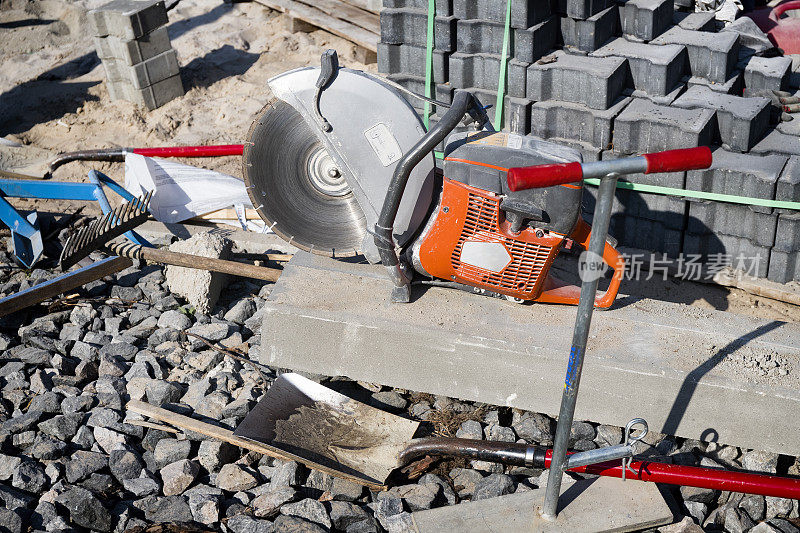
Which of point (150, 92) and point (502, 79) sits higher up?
point (502, 79)

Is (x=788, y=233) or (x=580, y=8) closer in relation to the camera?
(x=788, y=233)

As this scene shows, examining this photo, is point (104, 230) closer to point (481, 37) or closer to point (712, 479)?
point (481, 37)

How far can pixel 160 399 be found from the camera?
13.3ft

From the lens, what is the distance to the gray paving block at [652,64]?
5.07 m

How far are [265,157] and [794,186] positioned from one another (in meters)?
3.03

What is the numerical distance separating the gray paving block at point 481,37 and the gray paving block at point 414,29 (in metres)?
0.07

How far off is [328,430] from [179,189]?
273cm

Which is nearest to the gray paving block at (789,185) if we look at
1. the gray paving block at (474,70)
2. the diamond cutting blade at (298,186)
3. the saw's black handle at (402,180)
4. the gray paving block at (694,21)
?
the gray paving block at (694,21)

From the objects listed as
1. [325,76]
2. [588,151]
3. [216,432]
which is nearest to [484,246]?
[325,76]

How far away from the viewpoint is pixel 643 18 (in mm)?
5418

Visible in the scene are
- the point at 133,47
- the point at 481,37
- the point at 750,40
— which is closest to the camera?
the point at 481,37

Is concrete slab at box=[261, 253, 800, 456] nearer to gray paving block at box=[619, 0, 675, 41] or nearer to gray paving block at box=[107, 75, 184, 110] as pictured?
gray paving block at box=[619, 0, 675, 41]

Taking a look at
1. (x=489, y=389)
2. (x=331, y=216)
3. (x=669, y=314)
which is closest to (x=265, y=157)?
(x=331, y=216)

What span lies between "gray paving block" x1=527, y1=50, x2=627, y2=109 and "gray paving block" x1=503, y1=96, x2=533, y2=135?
0.09m
